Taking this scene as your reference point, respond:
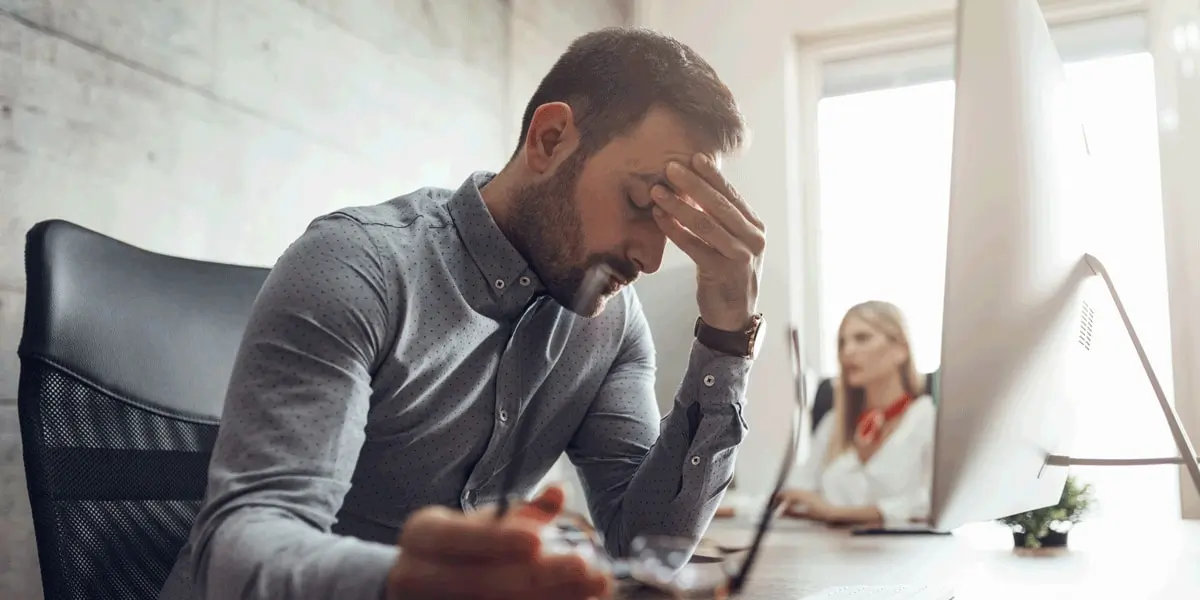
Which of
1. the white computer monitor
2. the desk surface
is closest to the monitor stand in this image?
the white computer monitor

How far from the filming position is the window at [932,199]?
271 cm

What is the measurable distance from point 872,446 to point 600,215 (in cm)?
59

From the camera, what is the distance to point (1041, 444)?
792 millimetres

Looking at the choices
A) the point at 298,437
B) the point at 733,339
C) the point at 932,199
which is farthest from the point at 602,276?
the point at 932,199

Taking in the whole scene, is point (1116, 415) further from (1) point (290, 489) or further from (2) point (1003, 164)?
(1) point (290, 489)

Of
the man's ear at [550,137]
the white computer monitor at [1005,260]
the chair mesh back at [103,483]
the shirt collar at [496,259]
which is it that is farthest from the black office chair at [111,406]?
the white computer monitor at [1005,260]

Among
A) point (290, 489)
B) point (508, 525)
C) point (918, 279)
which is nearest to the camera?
point (508, 525)

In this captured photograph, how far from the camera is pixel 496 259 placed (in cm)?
98

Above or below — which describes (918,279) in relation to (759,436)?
above

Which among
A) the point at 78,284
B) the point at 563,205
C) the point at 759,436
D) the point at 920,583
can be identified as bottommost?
the point at 920,583

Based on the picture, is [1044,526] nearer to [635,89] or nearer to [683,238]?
[683,238]

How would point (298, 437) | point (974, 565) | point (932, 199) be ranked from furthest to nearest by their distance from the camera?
point (932, 199) → point (974, 565) → point (298, 437)

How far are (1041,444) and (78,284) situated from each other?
0.89m

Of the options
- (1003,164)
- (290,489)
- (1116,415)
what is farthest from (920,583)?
(1116,415)
